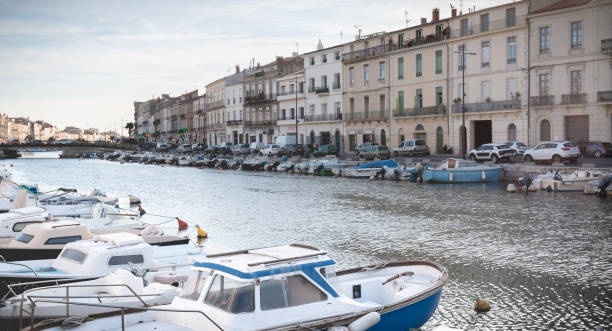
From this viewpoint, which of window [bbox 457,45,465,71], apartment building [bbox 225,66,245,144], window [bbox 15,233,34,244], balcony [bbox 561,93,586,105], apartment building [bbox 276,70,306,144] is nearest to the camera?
window [bbox 15,233,34,244]

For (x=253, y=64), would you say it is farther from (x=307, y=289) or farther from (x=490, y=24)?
(x=307, y=289)

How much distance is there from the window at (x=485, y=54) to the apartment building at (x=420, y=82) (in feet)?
13.7

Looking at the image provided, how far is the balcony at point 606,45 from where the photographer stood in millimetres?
45812

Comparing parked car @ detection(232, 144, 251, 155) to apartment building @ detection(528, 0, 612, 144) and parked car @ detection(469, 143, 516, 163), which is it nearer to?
parked car @ detection(469, 143, 516, 163)

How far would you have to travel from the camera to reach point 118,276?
11.7 metres

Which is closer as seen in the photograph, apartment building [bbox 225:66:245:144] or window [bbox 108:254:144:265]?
window [bbox 108:254:144:265]

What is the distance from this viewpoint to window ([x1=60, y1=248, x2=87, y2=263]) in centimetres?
1384

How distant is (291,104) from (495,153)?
42922 mm

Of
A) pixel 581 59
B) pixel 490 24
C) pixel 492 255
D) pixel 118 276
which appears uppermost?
pixel 490 24

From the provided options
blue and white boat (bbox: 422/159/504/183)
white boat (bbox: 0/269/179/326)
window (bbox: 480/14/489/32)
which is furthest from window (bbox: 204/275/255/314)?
window (bbox: 480/14/489/32)

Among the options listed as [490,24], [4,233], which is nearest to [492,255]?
[4,233]

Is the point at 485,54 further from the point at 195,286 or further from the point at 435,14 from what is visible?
the point at 195,286

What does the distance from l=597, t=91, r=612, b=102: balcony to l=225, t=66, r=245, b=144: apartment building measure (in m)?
62.8

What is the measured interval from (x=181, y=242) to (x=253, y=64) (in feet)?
295
